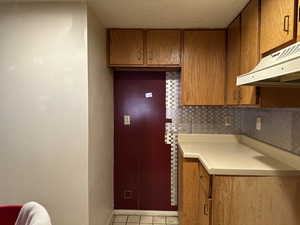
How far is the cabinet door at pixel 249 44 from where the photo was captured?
1615 millimetres

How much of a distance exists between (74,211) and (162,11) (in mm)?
1859

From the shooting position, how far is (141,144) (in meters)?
2.82

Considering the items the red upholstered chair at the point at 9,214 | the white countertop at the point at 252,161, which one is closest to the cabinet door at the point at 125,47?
the white countertop at the point at 252,161

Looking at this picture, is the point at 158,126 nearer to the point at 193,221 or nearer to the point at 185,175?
the point at 185,175

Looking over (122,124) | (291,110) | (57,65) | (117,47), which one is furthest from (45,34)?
(291,110)

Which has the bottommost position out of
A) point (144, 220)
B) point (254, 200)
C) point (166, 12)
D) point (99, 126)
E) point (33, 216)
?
point (144, 220)

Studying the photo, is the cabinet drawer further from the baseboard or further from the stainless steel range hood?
the baseboard

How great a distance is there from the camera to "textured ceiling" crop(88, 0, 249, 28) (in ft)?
5.84

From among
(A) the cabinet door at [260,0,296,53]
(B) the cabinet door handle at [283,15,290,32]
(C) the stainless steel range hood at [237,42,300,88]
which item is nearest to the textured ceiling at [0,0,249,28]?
(A) the cabinet door at [260,0,296,53]

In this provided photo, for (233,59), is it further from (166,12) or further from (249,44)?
(166,12)

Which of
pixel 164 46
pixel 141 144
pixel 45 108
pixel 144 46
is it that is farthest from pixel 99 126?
pixel 164 46

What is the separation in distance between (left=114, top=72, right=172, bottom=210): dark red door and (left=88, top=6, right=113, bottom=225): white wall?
0.63ft

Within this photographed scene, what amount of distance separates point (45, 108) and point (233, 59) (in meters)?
1.76

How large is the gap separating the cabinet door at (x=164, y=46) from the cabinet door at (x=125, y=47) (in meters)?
0.11
